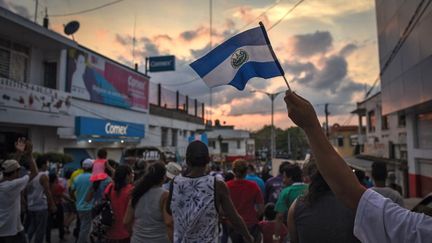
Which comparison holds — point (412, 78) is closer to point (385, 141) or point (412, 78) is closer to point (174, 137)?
point (385, 141)

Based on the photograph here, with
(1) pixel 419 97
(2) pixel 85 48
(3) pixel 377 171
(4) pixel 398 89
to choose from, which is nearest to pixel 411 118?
(4) pixel 398 89

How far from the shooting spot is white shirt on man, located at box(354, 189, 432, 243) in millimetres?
1219

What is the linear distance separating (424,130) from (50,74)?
1856 centimetres

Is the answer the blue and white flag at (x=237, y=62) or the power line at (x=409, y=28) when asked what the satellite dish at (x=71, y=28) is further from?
the blue and white flag at (x=237, y=62)

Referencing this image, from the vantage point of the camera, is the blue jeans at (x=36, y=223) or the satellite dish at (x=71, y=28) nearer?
the blue jeans at (x=36, y=223)

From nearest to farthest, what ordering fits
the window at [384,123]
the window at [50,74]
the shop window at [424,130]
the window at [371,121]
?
the shop window at [424,130]
the window at [50,74]
the window at [384,123]
the window at [371,121]

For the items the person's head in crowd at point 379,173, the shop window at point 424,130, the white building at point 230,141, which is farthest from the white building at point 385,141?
the white building at point 230,141

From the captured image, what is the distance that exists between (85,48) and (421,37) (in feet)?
57.1

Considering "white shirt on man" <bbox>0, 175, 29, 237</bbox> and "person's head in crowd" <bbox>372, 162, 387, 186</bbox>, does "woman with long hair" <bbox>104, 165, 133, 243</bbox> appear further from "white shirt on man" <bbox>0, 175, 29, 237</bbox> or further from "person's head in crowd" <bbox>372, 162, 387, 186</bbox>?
"person's head in crowd" <bbox>372, 162, 387, 186</bbox>

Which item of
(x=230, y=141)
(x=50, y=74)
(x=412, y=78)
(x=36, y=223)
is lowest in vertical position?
(x=36, y=223)

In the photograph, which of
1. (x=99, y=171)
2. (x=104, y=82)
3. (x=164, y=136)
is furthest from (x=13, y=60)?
(x=164, y=136)

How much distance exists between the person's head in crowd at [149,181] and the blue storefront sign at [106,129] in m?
17.1

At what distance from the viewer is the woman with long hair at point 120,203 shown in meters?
4.51

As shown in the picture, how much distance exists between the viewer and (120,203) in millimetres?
4520
